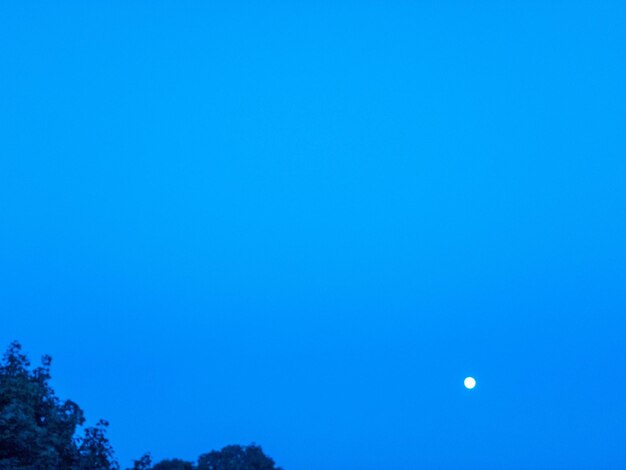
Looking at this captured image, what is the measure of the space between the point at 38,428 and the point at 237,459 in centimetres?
3093

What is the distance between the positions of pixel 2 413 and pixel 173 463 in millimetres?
31165

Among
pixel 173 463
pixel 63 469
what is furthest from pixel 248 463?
pixel 63 469

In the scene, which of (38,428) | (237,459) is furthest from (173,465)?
(38,428)

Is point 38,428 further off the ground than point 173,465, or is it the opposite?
point 173,465

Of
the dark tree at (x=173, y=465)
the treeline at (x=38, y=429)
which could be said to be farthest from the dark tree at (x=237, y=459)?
the treeline at (x=38, y=429)

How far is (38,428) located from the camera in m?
20.2

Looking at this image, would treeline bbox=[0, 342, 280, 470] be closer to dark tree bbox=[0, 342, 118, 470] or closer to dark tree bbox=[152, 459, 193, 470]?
dark tree bbox=[0, 342, 118, 470]

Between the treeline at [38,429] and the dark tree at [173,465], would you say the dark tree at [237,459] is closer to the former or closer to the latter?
the dark tree at [173,465]

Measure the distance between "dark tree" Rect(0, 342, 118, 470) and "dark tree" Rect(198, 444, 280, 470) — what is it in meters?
26.1

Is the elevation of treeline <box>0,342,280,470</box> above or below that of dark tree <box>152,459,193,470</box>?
below

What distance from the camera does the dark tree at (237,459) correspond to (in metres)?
49.2

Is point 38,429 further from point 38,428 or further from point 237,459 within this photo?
point 237,459

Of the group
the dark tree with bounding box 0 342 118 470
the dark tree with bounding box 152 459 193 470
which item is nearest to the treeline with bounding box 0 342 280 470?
the dark tree with bounding box 0 342 118 470

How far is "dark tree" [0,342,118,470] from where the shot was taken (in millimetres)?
19281
